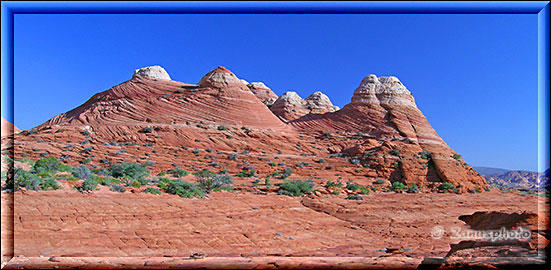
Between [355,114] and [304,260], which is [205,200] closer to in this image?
[304,260]

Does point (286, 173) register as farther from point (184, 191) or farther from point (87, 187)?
point (87, 187)

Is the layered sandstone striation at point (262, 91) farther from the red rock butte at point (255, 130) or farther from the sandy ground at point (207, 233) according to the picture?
the sandy ground at point (207, 233)

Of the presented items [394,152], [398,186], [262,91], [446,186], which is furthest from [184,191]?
[262,91]

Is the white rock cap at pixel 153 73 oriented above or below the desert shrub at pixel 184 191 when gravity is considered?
above

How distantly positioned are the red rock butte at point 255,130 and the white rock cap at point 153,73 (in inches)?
4.3

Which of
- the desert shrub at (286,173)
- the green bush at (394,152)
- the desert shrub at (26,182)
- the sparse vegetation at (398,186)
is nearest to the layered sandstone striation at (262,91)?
the green bush at (394,152)

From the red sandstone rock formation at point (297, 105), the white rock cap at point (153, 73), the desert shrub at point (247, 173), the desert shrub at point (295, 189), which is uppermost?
the white rock cap at point (153, 73)

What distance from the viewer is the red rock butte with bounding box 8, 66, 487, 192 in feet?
69.7

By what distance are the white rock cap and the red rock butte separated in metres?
0.11

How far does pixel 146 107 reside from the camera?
91.4 feet

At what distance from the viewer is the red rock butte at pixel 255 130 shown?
2123 cm

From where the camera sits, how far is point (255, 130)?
27.1 metres

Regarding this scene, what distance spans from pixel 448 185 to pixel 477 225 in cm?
1624

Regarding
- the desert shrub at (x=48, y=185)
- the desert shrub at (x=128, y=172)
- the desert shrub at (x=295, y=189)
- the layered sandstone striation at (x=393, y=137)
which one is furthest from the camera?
the layered sandstone striation at (x=393, y=137)
